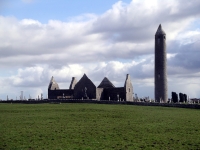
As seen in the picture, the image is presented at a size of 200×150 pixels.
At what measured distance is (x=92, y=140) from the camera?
57.7ft

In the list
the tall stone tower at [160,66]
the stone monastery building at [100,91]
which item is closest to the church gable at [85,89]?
the stone monastery building at [100,91]

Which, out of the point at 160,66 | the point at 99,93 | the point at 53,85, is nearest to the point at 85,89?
the point at 99,93

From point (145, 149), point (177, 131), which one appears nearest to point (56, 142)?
point (145, 149)

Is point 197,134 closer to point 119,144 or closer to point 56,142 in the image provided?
point 119,144

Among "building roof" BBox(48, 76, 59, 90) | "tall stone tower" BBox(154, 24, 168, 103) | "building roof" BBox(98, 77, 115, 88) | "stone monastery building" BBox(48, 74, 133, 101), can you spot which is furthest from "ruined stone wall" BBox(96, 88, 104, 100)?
"building roof" BBox(48, 76, 59, 90)

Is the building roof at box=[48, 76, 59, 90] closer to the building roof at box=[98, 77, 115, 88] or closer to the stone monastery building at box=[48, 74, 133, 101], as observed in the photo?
the stone monastery building at box=[48, 74, 133, 101]

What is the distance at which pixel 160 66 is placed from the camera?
76875 mm

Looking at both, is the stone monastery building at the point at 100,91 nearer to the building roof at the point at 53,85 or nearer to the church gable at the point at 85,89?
the church gable at the point at 85,89

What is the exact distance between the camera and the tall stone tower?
76312 mm

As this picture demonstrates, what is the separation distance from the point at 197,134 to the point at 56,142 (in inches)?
312

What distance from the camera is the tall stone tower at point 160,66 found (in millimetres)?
76312

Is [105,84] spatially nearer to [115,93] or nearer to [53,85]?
[115,93]

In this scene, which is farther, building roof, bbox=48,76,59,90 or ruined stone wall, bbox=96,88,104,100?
building roof, bbox=48,76,59,90

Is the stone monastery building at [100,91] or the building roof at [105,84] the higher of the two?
the building roof at [105,84]
